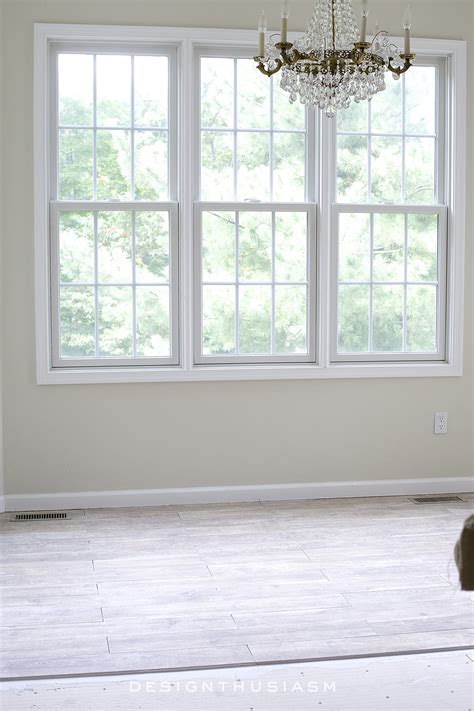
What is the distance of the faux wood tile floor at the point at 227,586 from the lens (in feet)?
10.3

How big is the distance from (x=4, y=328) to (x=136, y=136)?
131cm

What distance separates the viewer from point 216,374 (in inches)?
202

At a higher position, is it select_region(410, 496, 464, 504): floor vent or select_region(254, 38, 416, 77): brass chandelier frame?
select_region(254, 38, 416, 77): brass chandelier frame

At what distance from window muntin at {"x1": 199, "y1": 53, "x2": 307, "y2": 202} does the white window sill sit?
99 centimetres

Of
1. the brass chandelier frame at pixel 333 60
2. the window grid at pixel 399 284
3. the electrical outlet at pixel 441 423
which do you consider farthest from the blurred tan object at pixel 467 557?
the electrical outlet at pixel 441 423

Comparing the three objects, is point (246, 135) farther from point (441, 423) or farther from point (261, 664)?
point (261, 664)

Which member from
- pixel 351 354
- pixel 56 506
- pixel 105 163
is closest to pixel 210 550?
pixel 56 506

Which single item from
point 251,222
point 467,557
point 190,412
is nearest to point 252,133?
point 251,222

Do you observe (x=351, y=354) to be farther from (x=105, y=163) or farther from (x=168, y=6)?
(x=168, y=6)

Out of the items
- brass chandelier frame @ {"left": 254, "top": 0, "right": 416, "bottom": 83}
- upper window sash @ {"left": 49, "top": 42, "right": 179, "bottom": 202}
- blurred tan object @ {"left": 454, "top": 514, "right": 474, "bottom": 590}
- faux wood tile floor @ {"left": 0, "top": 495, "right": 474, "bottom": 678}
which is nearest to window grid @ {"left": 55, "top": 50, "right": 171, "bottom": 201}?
upper window sash @ {"left": 49, "top": 42, "right": 179, "bottom": 202}

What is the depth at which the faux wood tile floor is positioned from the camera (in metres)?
3.14

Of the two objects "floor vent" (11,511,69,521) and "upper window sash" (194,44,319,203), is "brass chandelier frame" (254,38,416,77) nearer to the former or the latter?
"upper window sash" (194,44,319,203)

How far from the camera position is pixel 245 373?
203 inches

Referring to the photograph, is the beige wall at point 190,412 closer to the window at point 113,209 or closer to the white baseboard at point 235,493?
the white baseboard at point 235,493
